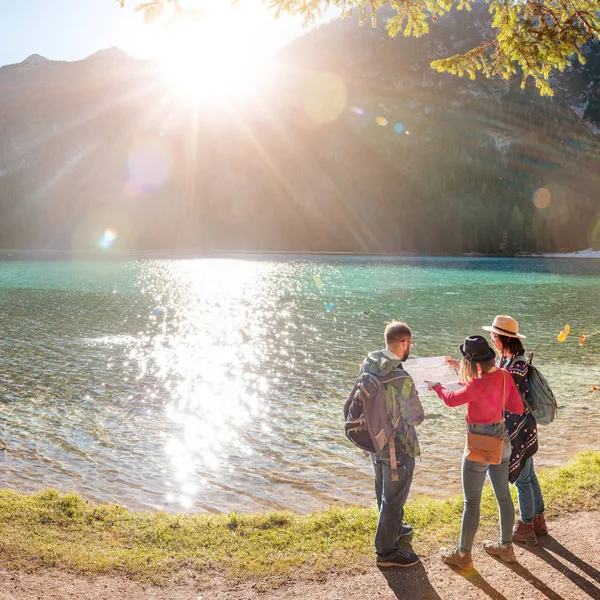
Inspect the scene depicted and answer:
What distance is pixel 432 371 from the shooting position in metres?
6.89

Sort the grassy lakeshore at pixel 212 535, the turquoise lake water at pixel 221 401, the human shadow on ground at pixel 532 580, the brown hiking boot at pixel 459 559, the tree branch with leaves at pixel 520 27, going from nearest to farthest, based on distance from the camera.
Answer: the human shadow on ground at pixel 532 580
the brown hiking boot at pixel 459 559
the grassy lakeshore at pixel 212 535
the tree branch with leaves at pixel 520 27
the turquoise lake water at pixel 221 401

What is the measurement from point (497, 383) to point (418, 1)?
7.34 m

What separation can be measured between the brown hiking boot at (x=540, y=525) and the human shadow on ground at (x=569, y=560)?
0.38 ft

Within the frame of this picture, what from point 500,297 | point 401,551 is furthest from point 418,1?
point 500,297

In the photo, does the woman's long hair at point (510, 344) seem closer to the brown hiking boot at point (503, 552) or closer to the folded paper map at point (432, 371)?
the folded paper map at point (432, 371)

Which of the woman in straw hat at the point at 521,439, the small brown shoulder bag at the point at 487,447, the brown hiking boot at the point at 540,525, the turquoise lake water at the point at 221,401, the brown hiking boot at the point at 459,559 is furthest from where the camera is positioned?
the turquoise lake water at the point at 221,401

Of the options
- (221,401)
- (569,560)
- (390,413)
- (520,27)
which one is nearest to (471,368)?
(390,413)

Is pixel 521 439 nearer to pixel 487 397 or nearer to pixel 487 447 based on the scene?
pixel 487 447

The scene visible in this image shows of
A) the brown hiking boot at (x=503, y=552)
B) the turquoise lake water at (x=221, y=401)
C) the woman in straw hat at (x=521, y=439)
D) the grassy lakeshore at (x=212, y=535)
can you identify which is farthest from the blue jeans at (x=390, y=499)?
the turquoise lake water at (x=221, y=401)

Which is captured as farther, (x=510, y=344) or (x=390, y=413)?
(x=510, y=344)

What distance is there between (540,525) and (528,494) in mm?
537

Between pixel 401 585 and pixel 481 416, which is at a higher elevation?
pixel 481 416

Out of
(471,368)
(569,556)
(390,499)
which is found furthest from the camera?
(569,556)

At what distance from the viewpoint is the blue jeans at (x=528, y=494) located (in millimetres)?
7539
